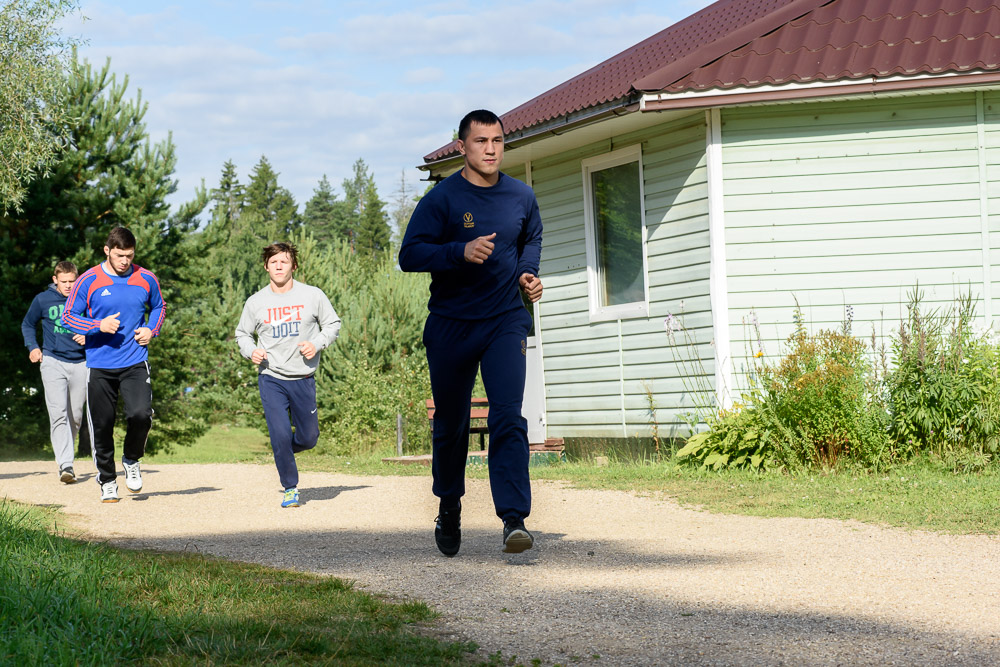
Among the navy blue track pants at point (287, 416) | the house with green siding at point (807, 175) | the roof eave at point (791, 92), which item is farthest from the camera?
the house with green siding at point (807, 175)

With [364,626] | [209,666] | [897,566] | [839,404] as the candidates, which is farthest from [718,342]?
[209,666]

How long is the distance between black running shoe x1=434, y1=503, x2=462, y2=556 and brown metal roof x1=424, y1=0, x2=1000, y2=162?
5956mm

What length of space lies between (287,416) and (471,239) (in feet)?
11.2

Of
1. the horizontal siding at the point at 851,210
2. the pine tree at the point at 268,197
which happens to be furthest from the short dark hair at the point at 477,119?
the pine tree at the point at 268,197

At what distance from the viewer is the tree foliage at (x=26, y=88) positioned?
651 inches

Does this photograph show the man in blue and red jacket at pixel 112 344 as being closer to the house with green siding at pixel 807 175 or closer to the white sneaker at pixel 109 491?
the white sneaker at pixel 109 491

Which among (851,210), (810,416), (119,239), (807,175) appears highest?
(807,175)

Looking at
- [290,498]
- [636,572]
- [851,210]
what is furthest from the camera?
[851,210]

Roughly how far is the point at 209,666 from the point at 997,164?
9.70 metres

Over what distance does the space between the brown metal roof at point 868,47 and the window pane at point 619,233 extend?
191 cm

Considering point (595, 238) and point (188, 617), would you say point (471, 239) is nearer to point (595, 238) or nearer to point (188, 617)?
point (188, 617)

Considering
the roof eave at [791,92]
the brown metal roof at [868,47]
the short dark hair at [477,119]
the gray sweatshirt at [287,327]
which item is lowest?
the gray sweatshirt at [287,327]

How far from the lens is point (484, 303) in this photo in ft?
18.0

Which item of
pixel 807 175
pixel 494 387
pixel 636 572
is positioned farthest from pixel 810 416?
pixel 494 387
